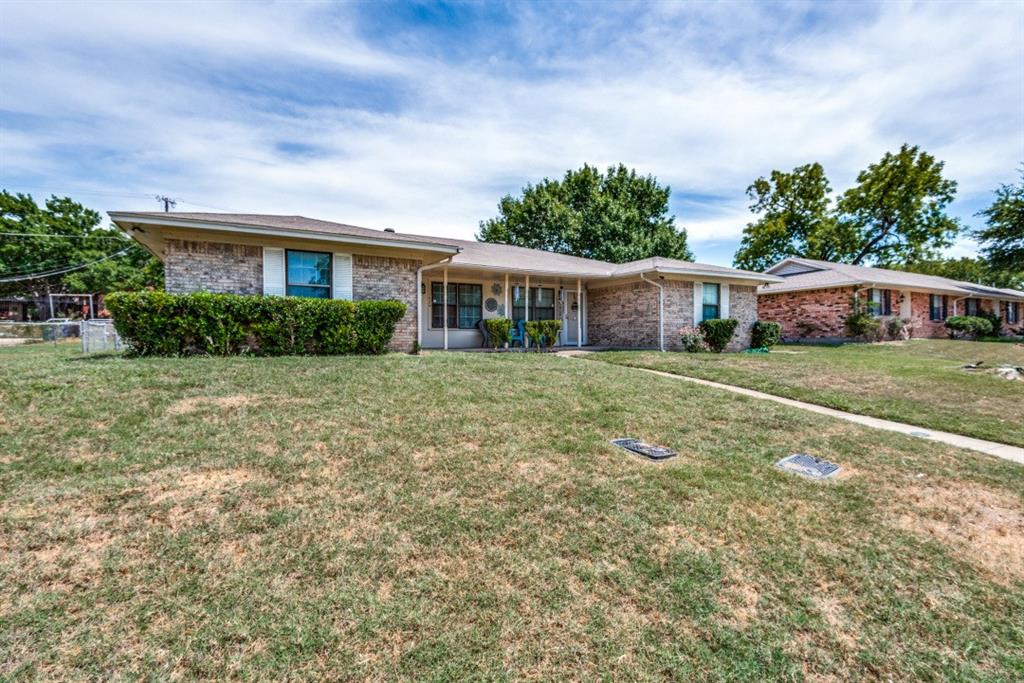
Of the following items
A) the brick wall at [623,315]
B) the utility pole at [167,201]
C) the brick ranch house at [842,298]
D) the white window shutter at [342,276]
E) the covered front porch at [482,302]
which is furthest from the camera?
the utility pole at [167,201]

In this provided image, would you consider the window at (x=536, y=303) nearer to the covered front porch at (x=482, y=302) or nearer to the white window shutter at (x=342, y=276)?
the covered front porch at (x=482, y=302)

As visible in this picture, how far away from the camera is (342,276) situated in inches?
417

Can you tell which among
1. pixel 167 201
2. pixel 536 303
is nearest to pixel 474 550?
pixel 536 303

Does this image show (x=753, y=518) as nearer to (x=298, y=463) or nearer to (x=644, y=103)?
(x=298, y=463)

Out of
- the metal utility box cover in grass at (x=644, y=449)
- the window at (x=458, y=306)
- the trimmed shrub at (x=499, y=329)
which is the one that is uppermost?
the window at (x=458, y=306)

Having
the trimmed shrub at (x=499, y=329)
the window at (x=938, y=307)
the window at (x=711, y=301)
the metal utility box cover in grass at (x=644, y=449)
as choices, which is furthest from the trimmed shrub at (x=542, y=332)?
the window at (x=938, y=307)

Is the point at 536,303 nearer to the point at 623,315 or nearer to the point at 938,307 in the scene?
the point at 623,315

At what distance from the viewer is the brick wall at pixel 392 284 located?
10.9 metres

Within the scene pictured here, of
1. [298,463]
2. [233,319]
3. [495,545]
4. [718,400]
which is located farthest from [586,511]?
[233,319]

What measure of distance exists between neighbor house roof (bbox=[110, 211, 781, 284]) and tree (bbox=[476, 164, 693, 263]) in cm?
950

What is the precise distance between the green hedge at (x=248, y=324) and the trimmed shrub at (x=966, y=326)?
28255 millimetres

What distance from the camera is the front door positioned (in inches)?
656

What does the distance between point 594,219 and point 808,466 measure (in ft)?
80.0

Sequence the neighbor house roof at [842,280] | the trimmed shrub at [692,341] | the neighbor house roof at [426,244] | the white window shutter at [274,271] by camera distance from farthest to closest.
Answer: the neighbor house roof at [842,280] < the trimmed shrub at [692,341] < the white window shutter at [274,271] < the neighbor house roof at [426,244]
